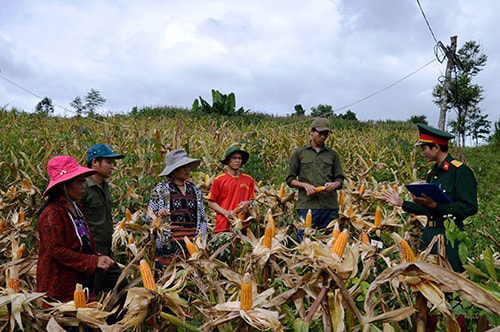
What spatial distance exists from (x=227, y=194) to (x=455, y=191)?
5.70ft

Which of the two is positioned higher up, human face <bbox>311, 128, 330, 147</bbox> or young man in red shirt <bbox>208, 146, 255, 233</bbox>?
human face <bbox>311, 128, 330, 147</bbox>

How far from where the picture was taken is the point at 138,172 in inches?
178

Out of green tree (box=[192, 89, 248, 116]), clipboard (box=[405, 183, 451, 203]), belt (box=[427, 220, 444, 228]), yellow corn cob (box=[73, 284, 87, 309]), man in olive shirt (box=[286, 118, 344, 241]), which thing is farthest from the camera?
green tree (box=[192, 89, 248, 116])

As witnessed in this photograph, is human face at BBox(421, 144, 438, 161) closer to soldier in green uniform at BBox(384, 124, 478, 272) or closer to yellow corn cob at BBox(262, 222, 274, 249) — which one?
soldier in green uniform at BBox(384, 124, 478, 272)

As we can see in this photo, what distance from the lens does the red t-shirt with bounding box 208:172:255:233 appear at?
348cm

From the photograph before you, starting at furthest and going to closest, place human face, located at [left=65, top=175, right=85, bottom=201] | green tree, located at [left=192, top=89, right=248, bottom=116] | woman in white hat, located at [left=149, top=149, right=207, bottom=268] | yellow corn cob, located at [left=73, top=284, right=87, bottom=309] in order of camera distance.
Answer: green tree, located at [left=192, top=89, right=248, bottom=116] → woman in white hat, located at [left=149, top=149, right=207, bottom=268] → human face, located at [left=65, top=175, right=85, bottom=201] → yellow corn cob, located at [left=73, top=284, right=87, bottom=309]

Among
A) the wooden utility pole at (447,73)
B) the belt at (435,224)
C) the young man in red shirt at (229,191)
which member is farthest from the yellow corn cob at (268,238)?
the wooden utility pole at (447,73)

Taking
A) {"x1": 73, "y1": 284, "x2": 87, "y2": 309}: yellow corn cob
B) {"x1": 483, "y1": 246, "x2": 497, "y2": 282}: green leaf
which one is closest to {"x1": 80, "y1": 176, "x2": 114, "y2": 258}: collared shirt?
{"x1": 73, "y1": 284, "x2": 87, "y2": 309}: yellow corn cob

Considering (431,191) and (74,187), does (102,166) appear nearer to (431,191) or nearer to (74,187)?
(74,187)

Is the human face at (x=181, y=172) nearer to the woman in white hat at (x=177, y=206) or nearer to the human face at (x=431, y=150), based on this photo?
the woman in white hat at (x=177, y=206)

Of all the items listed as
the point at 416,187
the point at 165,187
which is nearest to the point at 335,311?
the point at 416,187

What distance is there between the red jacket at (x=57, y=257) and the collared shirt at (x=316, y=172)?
2.27m

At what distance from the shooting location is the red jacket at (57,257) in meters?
1.98

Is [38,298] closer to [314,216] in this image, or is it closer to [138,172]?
[314,216]
